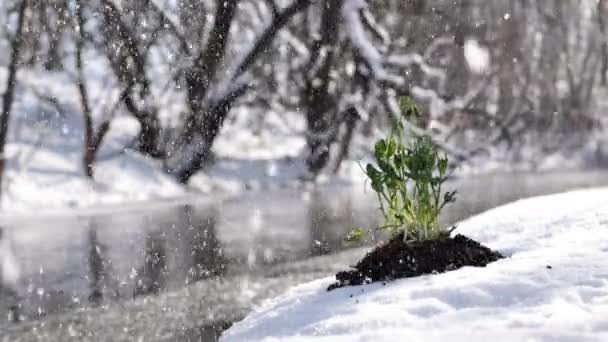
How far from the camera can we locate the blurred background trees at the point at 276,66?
16.9 metres

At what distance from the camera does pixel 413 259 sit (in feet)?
18.7

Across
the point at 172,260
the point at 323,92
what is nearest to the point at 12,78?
the point at 172,260

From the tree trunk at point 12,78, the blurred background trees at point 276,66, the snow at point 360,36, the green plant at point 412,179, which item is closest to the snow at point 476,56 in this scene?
the blurred background trees at point 276,66

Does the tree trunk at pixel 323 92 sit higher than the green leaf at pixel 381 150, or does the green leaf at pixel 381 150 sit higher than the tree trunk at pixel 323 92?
the tree trunk at pixel 323 92

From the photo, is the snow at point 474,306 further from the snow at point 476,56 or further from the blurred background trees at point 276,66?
the snow at point 476,56

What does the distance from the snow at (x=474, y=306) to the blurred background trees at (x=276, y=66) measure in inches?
424

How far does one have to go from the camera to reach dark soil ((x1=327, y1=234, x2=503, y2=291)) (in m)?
5.68

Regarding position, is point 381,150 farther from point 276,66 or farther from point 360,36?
point 276,66

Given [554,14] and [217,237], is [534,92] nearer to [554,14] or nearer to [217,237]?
[554,14]

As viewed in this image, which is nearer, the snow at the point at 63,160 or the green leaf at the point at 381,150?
the green leaf at the point at 381,150

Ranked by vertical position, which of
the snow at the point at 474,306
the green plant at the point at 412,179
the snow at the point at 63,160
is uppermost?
the snow at the point at 63,160

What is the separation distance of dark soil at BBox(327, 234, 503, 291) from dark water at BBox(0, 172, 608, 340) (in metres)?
1.18

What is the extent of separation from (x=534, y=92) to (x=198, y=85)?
1629 centimetres

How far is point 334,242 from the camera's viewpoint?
34.2 feet
